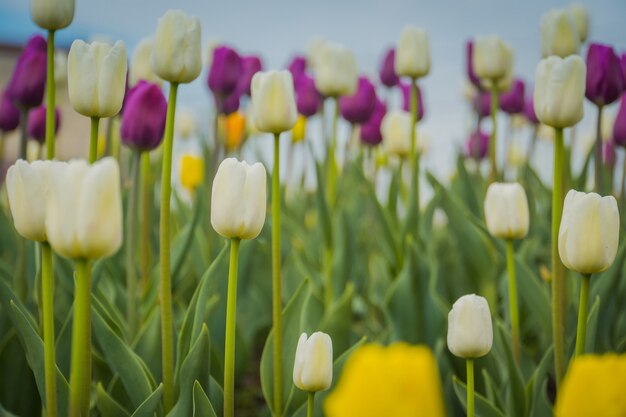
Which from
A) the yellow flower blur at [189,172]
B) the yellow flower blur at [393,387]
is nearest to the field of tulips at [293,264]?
the yellow flower blur at [393,387]

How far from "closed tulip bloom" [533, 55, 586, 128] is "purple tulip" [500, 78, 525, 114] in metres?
1.05

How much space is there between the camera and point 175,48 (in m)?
0.69

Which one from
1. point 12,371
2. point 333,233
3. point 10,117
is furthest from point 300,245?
point 12,371

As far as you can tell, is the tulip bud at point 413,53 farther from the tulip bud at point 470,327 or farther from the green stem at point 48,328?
the green stem at point 48,328

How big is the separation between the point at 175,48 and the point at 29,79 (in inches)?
15.0

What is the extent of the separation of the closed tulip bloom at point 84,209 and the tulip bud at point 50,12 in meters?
0.35

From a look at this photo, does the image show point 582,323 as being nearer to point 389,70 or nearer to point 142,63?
point 142,63

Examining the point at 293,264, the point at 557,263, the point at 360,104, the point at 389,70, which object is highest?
the point at 389,70

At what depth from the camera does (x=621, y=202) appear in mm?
1119

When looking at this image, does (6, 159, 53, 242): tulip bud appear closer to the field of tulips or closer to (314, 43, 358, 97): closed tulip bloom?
the field of tulips

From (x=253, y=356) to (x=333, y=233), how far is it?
39 centimetres

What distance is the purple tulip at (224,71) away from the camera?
116 centimetres

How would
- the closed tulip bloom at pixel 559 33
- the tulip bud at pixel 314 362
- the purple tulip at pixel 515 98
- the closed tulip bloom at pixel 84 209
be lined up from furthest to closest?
the purple tulip at pixel 515 98 < the closed tulip bloom at pixel 559 33 < the tulip bud at pixel 314 362 < the closed tulip bloom at pixel 84 209

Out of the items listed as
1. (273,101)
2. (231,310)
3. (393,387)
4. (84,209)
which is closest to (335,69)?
(273,101)
